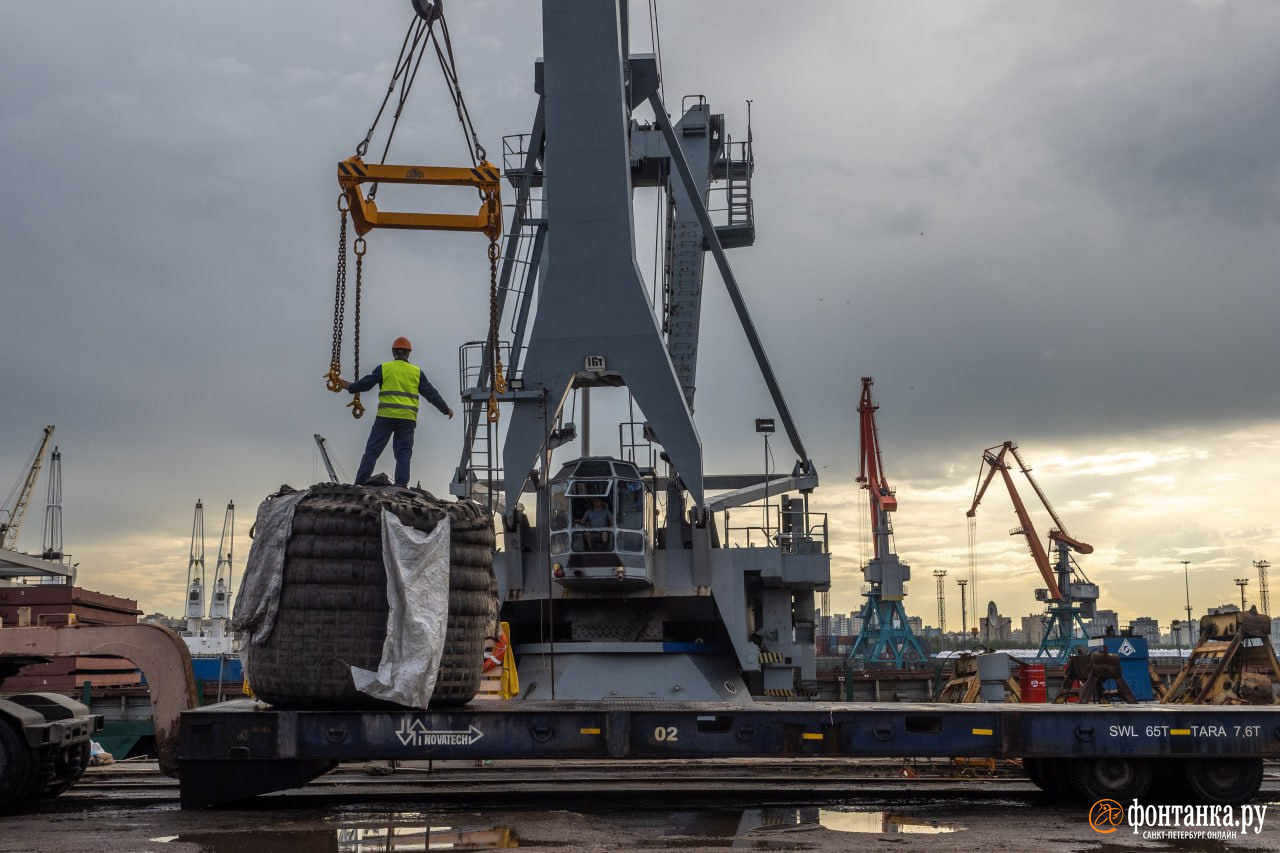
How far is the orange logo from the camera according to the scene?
360 inches

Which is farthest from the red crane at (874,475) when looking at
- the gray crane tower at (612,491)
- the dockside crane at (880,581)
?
the gray crane tower at (612,491)

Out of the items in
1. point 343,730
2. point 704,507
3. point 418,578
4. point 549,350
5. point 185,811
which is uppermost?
point 549,350

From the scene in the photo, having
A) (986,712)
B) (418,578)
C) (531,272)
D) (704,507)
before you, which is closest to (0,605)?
(531,272)

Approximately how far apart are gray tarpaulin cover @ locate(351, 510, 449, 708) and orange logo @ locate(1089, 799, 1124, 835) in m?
5.23

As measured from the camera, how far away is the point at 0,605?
78.8 feet

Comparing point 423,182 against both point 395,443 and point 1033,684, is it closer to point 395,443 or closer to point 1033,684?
point 395,443

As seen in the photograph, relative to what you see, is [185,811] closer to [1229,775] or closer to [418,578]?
[418,578]

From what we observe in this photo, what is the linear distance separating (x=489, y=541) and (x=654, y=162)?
692 inches

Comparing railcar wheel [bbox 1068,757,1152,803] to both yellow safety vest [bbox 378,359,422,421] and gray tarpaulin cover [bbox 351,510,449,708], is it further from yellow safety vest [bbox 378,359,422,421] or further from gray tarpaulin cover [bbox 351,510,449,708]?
yellow safety vest [bbox 378,359,422,421]

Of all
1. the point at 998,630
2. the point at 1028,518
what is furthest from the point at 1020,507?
the point at 998,630

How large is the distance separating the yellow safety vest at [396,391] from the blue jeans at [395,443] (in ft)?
0.25

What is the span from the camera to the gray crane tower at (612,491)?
18344 millimetres

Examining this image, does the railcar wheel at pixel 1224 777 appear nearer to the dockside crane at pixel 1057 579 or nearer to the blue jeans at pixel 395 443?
the blue jeans at pixel 395 443

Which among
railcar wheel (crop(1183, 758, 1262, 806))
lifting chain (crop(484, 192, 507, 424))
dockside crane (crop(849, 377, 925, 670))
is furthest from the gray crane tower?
dockside crane (crop(849, 377, 925, 670))
